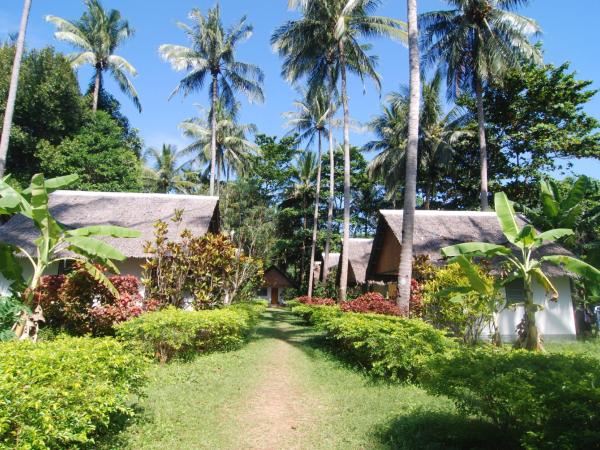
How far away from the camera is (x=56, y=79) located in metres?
22.0

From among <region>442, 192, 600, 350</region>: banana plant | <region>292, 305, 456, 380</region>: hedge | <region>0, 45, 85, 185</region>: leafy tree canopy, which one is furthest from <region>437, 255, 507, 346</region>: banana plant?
<region>0, 45, 85, 185</region>: leafy tree canopy

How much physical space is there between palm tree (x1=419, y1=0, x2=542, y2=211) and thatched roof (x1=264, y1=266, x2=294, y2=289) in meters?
21.8

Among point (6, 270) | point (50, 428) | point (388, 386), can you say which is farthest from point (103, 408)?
point (6, 270)

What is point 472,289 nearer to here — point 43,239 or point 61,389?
point 61,389

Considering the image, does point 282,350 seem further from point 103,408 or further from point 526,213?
point 526,213

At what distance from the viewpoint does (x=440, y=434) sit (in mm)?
4617

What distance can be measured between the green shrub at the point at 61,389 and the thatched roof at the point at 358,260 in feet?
69.9

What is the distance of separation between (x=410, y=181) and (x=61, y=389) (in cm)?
902

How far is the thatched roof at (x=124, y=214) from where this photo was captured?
1458 centimetres

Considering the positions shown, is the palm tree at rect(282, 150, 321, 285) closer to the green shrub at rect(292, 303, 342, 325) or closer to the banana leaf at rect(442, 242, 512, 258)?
the green shrub at rect(292, 303, 342, 325)

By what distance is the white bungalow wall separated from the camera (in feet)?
48.3

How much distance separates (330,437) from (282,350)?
635 centimetres

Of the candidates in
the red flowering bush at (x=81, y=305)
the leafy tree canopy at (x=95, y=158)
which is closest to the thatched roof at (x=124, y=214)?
the red flowering bush at (x=81, y=305)

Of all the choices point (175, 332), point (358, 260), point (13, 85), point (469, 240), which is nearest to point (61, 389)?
point (175, 332)
